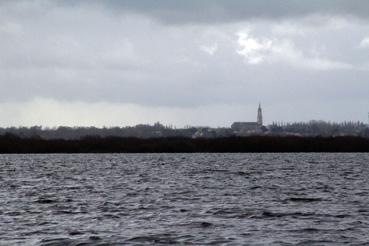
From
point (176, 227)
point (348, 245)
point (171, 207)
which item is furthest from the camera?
point (171, 207)

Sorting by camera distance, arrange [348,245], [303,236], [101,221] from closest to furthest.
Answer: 1. [348,245]
2. [303,236]
3. [101,221]

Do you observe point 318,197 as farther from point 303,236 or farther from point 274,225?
point 303,236

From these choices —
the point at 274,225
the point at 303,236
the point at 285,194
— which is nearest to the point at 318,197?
the point at 285,194

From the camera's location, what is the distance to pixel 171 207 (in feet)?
143

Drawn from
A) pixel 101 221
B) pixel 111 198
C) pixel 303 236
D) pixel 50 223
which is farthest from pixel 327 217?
pixel 111 198

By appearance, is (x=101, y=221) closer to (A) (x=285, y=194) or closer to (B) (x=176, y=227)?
(B) (x=176, y=227)

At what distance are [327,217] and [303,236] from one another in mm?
7395

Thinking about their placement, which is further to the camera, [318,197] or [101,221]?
[318,197]

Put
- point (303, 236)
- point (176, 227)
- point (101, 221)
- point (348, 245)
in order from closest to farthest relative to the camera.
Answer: point (348, 245) < point (303, 236) < point (176, 227) < point (101, 221)

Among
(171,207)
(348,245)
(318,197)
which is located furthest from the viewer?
(318,197)

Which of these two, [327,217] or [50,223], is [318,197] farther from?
[50,223]

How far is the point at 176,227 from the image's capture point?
33.6 meters

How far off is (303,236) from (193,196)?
2159cm

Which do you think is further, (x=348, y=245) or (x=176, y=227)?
(x=176, y=227)
